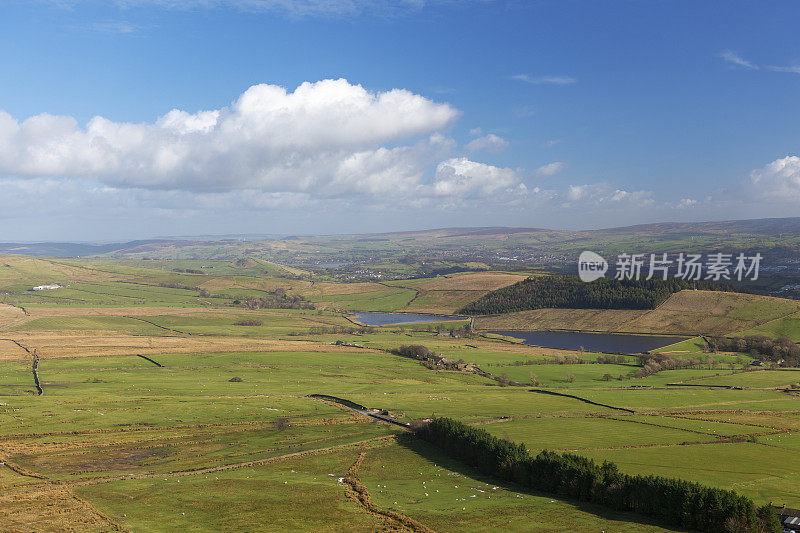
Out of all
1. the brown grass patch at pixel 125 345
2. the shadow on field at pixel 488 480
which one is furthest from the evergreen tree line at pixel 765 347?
the shadow on field at pixel 488 480

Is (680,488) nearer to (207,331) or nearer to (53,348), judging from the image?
(53,348)

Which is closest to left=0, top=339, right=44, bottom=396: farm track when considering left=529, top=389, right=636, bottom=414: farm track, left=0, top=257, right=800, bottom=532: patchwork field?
left=0, top=257, right=800, bottom=532: patchwork field

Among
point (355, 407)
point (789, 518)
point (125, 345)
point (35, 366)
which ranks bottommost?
point (125, 345)

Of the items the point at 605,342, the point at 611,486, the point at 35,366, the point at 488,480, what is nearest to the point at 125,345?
the point at 35,366

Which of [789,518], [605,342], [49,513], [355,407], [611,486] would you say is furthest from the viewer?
[605,342]

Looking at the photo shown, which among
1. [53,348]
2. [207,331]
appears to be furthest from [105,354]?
[207,331]

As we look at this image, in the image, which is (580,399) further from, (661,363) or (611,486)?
(611,486)
